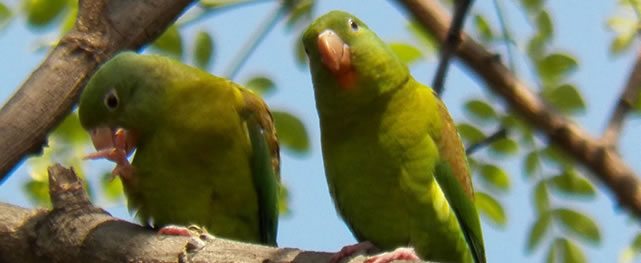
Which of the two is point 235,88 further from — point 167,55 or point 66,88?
point 66,88

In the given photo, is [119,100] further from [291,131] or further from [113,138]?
[291,131]

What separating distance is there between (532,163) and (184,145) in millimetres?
1296

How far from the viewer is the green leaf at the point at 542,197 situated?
3.91m

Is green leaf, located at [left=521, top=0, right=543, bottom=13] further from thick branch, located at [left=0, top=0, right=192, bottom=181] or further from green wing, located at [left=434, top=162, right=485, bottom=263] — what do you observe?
thick branch, located at [left=0, top=0, right=192, bottom=181]

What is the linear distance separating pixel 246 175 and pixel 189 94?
35 cm

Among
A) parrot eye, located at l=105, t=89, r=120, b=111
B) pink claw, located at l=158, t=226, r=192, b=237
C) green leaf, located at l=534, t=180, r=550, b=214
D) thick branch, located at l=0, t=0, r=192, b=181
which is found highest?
thick branch, located at l=0, t=0, r=192, b=181

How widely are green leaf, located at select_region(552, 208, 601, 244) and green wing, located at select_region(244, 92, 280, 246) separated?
104cm

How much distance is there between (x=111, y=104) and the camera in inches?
144

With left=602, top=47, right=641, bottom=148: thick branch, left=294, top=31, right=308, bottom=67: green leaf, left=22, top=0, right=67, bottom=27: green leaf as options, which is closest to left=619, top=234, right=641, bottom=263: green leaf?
left=602, top=47, right=641, bottom=148: thick branch

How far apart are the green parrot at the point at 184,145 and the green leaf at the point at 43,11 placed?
412 millimetres

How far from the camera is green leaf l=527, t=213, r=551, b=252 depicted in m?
3.87

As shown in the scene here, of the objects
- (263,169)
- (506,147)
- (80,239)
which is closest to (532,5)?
(506,147)

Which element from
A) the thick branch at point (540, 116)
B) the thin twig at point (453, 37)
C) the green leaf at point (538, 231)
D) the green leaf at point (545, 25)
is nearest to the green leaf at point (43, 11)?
the thick branch at point (540, 116)

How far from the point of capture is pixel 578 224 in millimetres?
3887
